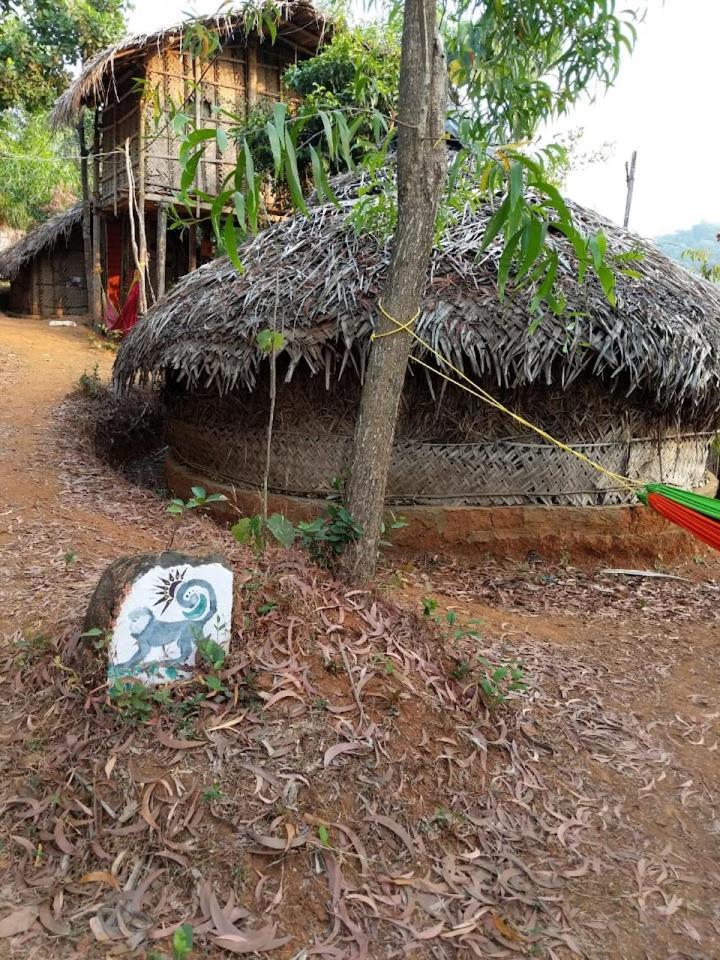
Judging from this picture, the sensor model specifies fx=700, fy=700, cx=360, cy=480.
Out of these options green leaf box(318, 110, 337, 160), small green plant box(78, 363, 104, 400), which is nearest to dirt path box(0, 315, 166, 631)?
small green plant box(78, 363, 104, 400)

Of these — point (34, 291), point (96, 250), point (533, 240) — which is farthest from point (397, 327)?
point (34, 291)

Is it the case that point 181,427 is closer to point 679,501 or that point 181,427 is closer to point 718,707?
point 679,501

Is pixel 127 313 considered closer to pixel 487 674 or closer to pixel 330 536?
pixel 330 536

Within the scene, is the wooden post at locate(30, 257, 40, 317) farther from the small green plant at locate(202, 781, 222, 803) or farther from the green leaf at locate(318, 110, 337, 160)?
the small green plant at locate(202, 781, 222, 803)

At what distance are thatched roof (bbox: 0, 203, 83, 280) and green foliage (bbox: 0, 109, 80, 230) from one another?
4344 millimetres

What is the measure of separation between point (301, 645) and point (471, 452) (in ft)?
8.41

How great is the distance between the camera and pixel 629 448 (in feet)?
16.8

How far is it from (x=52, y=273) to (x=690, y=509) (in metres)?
14.5

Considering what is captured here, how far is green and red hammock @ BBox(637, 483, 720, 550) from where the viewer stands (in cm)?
334

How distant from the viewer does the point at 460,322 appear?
450 cm

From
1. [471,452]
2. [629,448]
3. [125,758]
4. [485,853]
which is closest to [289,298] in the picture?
[471,452]

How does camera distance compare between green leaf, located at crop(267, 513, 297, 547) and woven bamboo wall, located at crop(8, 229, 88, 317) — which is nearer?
green leaf, located at crop(267, 513, 297, 547)

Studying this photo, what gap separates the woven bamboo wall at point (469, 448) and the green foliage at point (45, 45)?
9.52 m

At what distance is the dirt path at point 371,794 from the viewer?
6.32 feet
